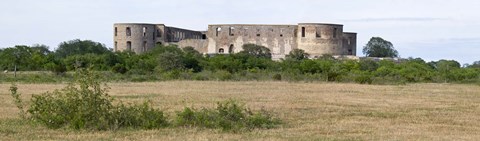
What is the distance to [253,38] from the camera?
66.5 metres

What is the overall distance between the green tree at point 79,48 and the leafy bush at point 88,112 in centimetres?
5131

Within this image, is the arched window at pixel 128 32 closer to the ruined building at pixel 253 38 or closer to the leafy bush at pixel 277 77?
the ruined building at pixel 253 38

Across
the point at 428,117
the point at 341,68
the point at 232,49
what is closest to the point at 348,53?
the point at 232,49

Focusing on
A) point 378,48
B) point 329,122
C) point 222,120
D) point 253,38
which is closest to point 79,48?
point 253,38

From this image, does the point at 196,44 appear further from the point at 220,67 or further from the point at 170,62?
the point at 220,67

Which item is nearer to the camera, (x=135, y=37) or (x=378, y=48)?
(x=135, y=37)

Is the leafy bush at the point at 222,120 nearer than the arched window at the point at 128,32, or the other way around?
the leafy bush at the point at 222,120

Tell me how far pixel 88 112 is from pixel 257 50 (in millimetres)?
48798

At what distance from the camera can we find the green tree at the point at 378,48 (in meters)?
76.1

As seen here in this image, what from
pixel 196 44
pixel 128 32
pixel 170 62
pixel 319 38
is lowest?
pixel 170 62

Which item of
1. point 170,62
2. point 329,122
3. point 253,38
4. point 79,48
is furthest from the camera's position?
point 79,48

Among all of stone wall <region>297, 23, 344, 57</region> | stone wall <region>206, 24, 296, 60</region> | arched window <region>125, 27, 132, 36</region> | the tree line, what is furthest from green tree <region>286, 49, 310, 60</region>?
arched window <region>125, 27, 132, 36</region>

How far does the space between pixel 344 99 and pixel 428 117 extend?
23.6 ft

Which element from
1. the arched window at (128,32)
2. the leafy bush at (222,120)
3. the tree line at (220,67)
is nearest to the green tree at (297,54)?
Result: the tree line at (220,67)
